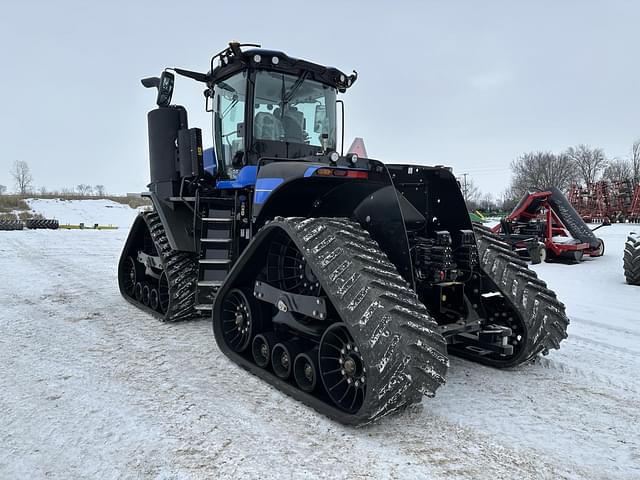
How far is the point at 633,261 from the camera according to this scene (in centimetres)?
936

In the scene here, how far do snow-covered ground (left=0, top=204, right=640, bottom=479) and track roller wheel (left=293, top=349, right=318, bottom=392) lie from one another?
170 mm

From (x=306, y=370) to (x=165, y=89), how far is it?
13.2 feet

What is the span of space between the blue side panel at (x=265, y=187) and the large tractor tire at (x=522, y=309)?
2.04m

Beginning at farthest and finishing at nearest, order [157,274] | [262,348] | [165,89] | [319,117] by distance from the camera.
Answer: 1. [157,274]
2. [165,89]
3. [319,117]
4. [262,348]

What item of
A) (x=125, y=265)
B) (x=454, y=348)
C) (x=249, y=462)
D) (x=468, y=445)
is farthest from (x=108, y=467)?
(x=125, y=265)

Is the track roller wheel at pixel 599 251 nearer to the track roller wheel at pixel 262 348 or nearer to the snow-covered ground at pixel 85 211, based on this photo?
the track roller wheel at pixel 262 348

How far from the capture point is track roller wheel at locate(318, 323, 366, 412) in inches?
131

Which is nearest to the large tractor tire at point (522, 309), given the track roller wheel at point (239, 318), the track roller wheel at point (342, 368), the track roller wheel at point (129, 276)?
the track roller wheel at point (342, 368)

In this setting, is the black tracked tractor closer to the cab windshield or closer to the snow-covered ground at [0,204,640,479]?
the cab windshield

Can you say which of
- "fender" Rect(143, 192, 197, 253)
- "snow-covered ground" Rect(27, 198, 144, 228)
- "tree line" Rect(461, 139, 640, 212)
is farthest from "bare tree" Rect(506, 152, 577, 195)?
"fender" Rect(143, 192, 197, 253)

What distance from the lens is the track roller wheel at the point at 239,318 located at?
4559 millimetres

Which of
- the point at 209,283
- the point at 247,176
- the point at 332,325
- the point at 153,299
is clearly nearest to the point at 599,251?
the point at 247,176

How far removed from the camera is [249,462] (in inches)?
111

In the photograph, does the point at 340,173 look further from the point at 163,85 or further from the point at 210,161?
the point at 163,85
